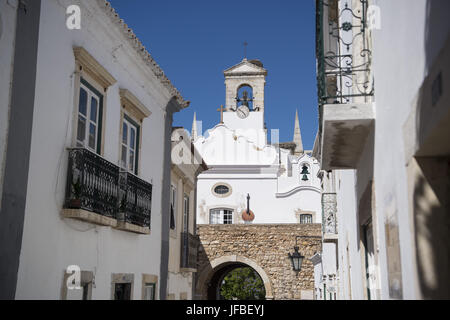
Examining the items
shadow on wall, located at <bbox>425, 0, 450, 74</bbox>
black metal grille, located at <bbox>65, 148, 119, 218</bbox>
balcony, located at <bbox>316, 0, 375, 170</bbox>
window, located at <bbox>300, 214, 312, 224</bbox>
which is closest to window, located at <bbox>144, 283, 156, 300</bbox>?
black metal grille, located at <bbox>65, 148, 119, 218</bbox>

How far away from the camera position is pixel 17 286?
5973mm

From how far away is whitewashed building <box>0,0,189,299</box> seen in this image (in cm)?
590

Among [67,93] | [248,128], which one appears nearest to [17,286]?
[67,93]

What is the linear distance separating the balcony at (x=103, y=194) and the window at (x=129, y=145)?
406mm

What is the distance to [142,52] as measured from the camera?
989 cm

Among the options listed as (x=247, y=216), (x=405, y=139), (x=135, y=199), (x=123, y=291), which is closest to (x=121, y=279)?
(x=123, y=291)

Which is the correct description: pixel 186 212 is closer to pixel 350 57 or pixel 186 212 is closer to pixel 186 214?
pixel 186 214

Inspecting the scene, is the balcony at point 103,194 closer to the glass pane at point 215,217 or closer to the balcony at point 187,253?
the balcony at point 187,253

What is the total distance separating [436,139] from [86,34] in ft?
20.3

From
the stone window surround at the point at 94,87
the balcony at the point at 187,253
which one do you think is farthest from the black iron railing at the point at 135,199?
the balcony at the point at 187,253

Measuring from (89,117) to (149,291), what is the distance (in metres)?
4.47

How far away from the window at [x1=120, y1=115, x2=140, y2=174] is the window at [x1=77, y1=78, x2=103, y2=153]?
110 cm

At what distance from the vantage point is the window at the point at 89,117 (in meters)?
7.85
